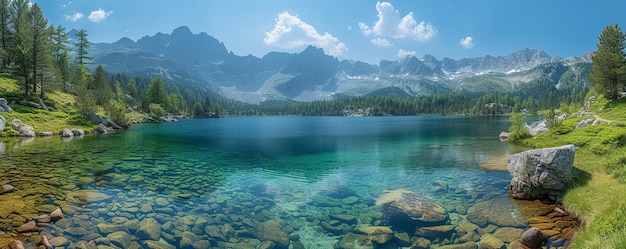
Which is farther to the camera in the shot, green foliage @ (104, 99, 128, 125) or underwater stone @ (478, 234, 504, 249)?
green foliage @ (104, 99, 128, 125)

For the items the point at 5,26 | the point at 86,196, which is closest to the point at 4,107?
the point at 5,26

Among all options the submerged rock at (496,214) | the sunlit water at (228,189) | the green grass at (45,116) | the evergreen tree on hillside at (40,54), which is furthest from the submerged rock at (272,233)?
the evergreen tree on hillside at (40,54)

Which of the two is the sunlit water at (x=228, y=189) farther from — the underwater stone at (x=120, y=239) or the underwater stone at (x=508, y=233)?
the underwater stone at (x=508, y=233)

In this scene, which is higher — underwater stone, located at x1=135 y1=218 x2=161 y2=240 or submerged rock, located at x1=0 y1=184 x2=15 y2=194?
submerged rock, located at x1=0 y1=184 x2=15 y2=194

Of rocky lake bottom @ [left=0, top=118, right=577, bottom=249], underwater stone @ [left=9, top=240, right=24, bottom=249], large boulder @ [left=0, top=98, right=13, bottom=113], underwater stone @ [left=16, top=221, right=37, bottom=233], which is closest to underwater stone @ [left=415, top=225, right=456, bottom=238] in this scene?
rocky lake bottom @ [left=0, top=118, right=577, bottom=249]

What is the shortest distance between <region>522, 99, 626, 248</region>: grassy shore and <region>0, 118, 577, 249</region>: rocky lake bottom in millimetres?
1615

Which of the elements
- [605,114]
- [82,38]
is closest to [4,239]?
[605,114]

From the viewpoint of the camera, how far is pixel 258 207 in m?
21.4

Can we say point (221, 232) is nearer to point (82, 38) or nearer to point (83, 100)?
point (83, 100)

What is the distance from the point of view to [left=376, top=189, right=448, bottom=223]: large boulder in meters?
Answer: 18.9

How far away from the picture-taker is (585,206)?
18.3 m

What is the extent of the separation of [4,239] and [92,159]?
2739 cm

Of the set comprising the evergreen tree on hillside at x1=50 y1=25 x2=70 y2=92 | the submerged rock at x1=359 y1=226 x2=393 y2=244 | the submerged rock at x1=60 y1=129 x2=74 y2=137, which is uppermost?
the evergreen tree on hillside at x1=50 y1=25 x2=70 y2=92

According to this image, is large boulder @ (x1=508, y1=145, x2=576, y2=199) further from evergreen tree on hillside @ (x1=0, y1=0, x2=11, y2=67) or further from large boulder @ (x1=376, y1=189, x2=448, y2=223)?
evergreen tree on hillside @ (x1=0, y1=0, x2=11, y2=67)
